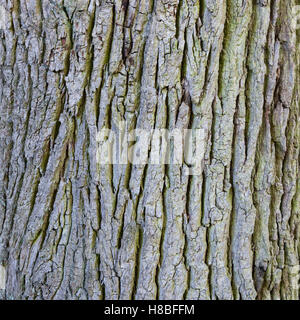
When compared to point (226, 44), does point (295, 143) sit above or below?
below

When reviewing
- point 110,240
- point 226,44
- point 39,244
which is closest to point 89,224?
point 110,240

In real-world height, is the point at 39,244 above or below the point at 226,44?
below

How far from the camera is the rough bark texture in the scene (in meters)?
2.01

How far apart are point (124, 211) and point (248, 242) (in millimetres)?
627

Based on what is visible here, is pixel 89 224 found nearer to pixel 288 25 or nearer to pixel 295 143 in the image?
pixel 295 143

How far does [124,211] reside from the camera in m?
2.04

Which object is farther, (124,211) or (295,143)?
(295,143)

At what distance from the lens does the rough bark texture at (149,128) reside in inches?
79.2

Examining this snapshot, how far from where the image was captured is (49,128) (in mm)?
2098

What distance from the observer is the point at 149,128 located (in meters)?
2.02
